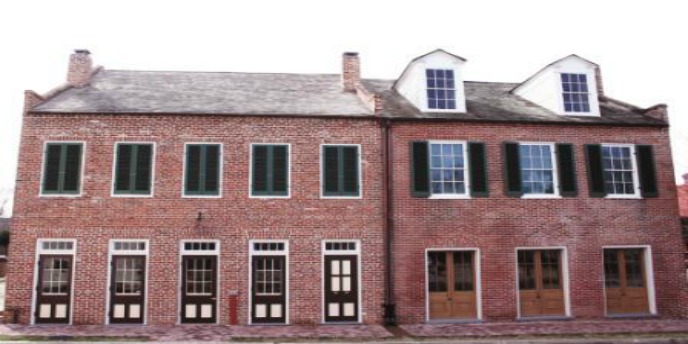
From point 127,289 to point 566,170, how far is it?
13.1 metres

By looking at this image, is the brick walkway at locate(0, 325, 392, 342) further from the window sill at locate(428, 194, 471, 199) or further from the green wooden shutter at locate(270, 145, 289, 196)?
the window sill at locate(428, 194, 471, 199)

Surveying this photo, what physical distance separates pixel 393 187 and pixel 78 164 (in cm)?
886

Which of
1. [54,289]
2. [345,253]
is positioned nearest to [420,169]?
[345,253]

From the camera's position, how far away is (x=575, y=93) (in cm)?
1686

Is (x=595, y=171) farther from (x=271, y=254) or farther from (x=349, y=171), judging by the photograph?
(x=271, y=254)

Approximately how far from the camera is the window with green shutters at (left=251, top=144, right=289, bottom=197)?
48.6 ft

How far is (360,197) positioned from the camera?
590 inches

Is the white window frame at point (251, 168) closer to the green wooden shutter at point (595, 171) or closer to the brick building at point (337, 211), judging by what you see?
the brick building at point (337, 211)

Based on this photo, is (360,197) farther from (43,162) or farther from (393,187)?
(43,162)

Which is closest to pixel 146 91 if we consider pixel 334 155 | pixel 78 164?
pixel 78 164

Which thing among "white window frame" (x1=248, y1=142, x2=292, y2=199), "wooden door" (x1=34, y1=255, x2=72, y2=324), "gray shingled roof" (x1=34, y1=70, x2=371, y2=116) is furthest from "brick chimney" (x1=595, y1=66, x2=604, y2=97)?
"wooden door" (x1=34, y1=255, x2=72, y2=324)

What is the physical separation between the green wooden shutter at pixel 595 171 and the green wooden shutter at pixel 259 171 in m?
9.68

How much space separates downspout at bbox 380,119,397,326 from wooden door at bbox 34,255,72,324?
8.59 metres

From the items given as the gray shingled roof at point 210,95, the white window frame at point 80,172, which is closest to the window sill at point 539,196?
the gray shingled roof at point 210,95
